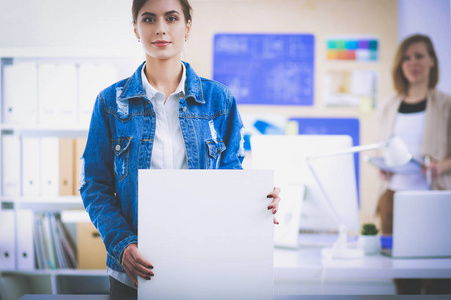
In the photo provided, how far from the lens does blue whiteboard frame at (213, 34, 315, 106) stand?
3635mm

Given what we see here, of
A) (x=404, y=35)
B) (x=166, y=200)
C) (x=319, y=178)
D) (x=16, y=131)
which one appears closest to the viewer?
(x=166, y=200)

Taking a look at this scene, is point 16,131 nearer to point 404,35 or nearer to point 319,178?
point 319,178

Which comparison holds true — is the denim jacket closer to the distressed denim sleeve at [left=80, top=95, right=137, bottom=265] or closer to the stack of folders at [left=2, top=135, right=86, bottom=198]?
the distressed denim sleeve at [left=80, top=95, right=137, bottom=265]

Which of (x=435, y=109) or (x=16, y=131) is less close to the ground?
(x=435, y=109)

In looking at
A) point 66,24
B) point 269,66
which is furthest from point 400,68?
point 66,24

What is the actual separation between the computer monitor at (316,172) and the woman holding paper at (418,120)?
1.43 meters

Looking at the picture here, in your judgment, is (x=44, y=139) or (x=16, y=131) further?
(x=16, y=131)

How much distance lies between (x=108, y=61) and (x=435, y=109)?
7.32 ft

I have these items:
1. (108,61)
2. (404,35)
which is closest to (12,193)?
(108,61)

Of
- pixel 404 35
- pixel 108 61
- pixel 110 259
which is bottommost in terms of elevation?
pixel 110 259

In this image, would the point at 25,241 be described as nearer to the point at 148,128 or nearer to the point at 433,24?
the point at 148,128

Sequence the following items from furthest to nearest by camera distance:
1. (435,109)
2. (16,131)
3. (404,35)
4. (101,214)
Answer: (404,35)
(435,109)
(16,131)
(101,214)

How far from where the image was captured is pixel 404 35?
3623 millimetres

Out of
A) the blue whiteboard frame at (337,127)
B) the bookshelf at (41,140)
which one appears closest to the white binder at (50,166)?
the bookshelf at (41,140)
